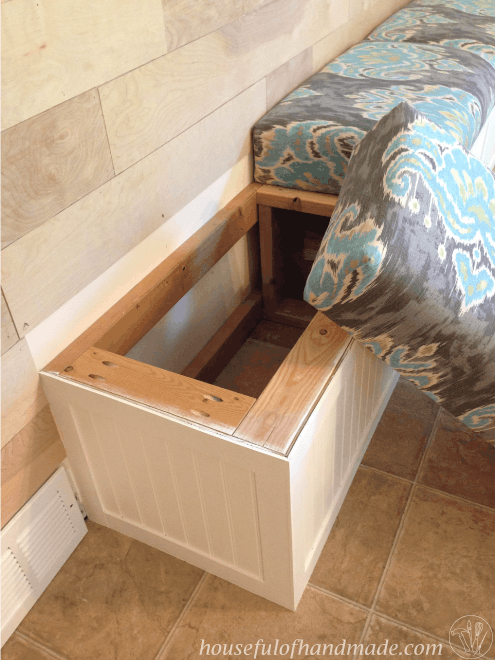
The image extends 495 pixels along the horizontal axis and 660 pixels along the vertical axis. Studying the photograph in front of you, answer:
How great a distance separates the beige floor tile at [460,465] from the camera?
1.40 meters

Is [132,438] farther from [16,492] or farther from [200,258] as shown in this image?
[200,258]

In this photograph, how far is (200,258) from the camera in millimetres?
1409

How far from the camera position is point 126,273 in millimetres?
1242

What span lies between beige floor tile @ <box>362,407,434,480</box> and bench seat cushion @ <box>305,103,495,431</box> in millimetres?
376

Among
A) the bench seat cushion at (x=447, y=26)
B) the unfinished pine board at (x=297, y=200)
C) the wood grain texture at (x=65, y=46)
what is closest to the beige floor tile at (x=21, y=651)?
the wood grain texture at (x=65, y=46)

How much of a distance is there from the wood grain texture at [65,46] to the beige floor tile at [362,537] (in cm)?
108

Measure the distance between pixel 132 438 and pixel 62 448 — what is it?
224mm

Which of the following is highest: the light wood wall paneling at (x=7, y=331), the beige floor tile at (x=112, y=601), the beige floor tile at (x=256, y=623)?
the light wood wall paneling at (x=7, y=331)

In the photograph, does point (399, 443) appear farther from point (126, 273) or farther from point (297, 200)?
point (126, 273)

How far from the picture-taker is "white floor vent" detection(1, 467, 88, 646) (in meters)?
1.13

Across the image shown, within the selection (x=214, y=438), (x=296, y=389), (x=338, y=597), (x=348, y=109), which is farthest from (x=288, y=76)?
(x=338, y=597)

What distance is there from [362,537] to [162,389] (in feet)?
2.08

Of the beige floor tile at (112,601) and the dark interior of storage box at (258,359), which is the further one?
the dark interior of storage box at (258,359)

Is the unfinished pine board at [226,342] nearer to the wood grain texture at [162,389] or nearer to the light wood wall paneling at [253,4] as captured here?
the wood grain texture at [162,389]
